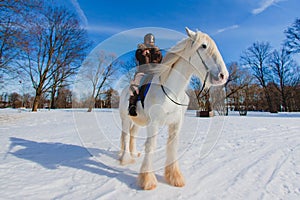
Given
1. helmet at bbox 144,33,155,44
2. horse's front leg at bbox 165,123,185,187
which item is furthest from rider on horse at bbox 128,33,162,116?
horse's front leg at bbox 165,123,185,187

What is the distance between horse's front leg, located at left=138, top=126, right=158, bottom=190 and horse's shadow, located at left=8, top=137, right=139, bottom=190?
0.44ft

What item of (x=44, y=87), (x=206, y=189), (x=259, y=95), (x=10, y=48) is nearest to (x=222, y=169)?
(x=206, y=189)

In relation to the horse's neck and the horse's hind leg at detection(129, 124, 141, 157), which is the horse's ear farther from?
the horse's hind leg at detection(129, 124, 141, 157)

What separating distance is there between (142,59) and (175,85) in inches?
32.6

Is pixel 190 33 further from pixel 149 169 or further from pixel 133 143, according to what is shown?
pixel 133 143

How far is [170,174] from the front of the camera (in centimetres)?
231

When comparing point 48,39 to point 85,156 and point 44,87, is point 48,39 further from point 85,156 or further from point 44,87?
point 85,156

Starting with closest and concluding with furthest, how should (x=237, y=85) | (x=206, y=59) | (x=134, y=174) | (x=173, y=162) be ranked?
(x=206, y=59) → (x=173, y=162) → (x=134, y=174) → (x=237, y=85)

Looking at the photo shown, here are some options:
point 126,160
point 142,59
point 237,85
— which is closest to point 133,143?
point 126,160

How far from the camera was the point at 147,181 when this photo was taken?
212 cm

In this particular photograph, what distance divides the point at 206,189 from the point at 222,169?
31.2 inches

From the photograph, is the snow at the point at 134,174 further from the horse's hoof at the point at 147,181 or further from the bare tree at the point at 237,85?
the bare tree at the point at 237,85

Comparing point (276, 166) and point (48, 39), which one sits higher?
point (48, 39)

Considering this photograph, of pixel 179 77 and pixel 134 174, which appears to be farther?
pixel 134 174
